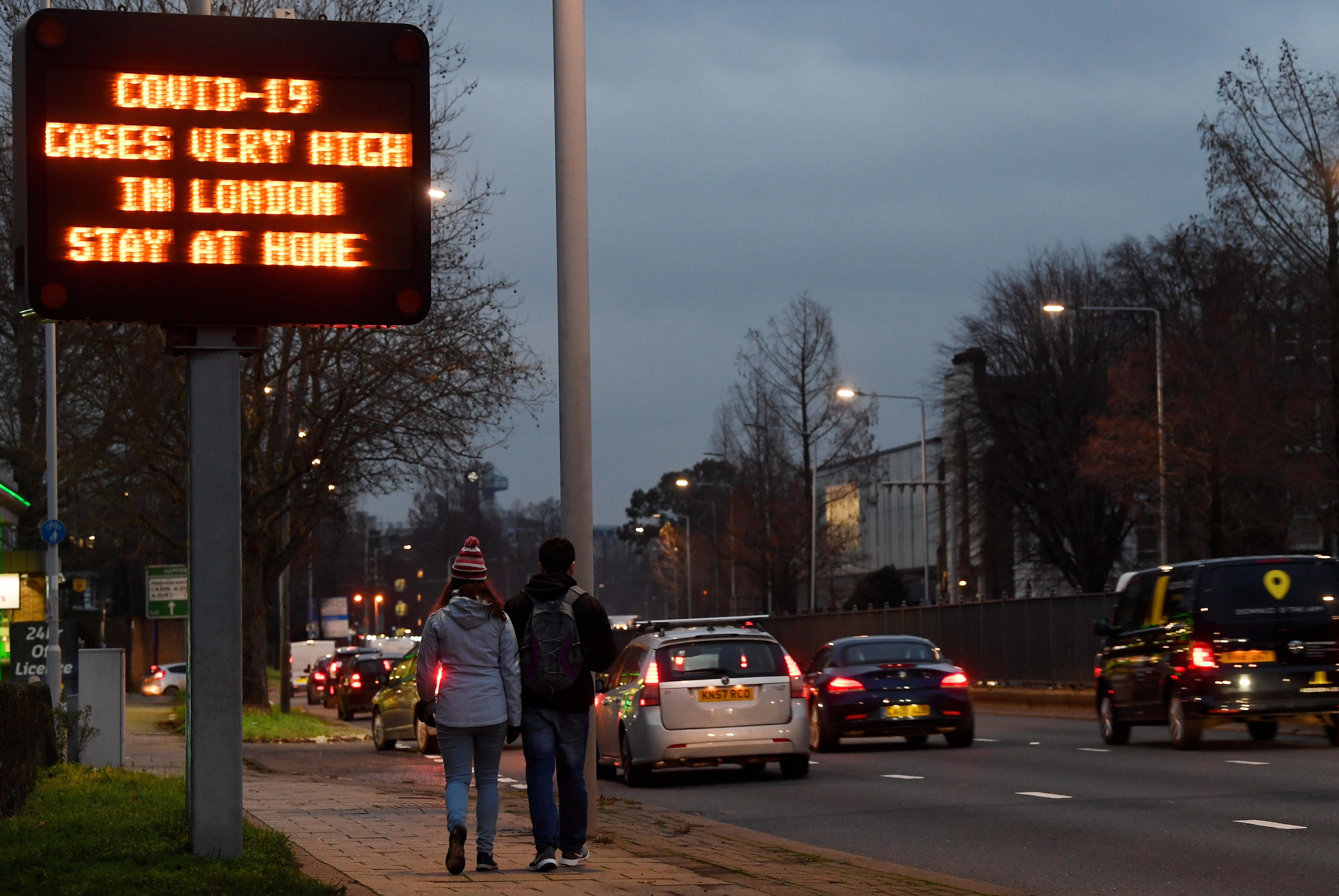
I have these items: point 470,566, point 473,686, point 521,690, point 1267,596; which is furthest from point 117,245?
point 1267,596

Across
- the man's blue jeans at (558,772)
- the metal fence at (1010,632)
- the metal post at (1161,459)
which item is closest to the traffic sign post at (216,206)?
the man's blue jeans at (558,772)

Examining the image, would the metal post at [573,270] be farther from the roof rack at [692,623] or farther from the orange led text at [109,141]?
the roof rack at [692,623]

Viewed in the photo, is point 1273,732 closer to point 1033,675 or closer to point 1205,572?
point 1205,572

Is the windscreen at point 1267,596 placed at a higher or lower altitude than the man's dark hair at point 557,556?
lower

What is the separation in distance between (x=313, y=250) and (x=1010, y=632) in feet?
107

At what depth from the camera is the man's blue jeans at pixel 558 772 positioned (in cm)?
956

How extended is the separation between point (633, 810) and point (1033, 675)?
24.6 meters

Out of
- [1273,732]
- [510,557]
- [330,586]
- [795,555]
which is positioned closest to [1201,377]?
[1273,732]

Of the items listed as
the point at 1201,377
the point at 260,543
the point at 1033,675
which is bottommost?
the point at 1033,675

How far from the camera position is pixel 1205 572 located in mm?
19484

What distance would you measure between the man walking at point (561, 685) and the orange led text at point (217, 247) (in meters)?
2.57

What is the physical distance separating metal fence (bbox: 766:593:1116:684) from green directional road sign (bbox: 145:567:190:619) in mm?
13366

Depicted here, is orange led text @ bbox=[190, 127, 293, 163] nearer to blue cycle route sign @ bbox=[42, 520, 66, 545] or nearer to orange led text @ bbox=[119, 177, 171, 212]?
orange led text @ bbox=[119, 177, 171, 212]

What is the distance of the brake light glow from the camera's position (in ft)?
58.3
